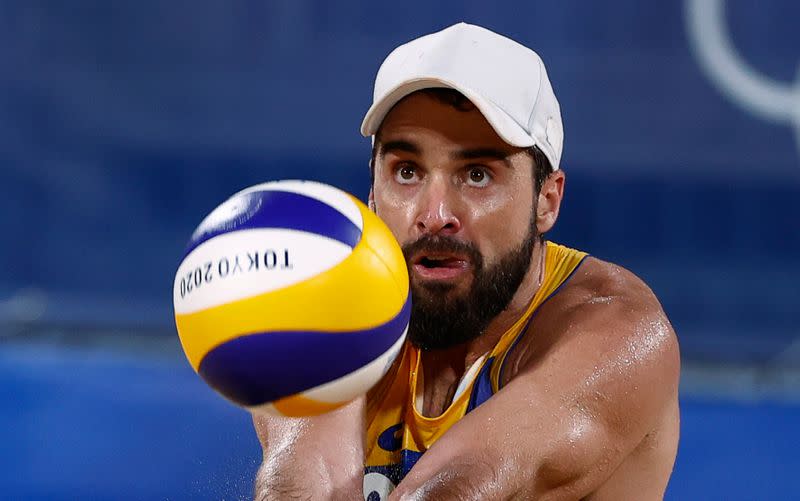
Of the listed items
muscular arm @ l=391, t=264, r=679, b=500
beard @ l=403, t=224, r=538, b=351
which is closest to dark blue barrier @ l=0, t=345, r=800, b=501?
beard @ l=403, t=224, r=538, b=351

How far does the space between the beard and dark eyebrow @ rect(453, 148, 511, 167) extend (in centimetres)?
16

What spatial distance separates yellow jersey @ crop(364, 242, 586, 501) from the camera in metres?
2.36

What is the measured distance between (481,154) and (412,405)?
533 mm

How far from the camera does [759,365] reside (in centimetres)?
475

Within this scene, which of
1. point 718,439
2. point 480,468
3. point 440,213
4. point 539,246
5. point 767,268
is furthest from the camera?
point 767,268

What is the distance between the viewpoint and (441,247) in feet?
7.34

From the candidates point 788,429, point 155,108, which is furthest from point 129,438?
point 788,429

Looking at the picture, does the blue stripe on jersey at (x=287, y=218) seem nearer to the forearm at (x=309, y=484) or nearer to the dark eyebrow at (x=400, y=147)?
the dark eyebrow at (x=400, y=147)

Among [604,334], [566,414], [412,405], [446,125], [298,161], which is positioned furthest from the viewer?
[298,161]

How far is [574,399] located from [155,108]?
324 cm

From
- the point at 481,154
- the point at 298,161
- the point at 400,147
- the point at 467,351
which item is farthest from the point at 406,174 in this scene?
the point at 298,161

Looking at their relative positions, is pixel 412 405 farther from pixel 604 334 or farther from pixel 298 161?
pixel 298 161

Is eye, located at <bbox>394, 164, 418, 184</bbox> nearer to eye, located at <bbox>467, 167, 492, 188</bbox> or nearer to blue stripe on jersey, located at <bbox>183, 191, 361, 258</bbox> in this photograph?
eye, located at <bbox>467, 167, 492, 188</bbox>

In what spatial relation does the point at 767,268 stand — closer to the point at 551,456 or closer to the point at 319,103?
the point at 319,103
